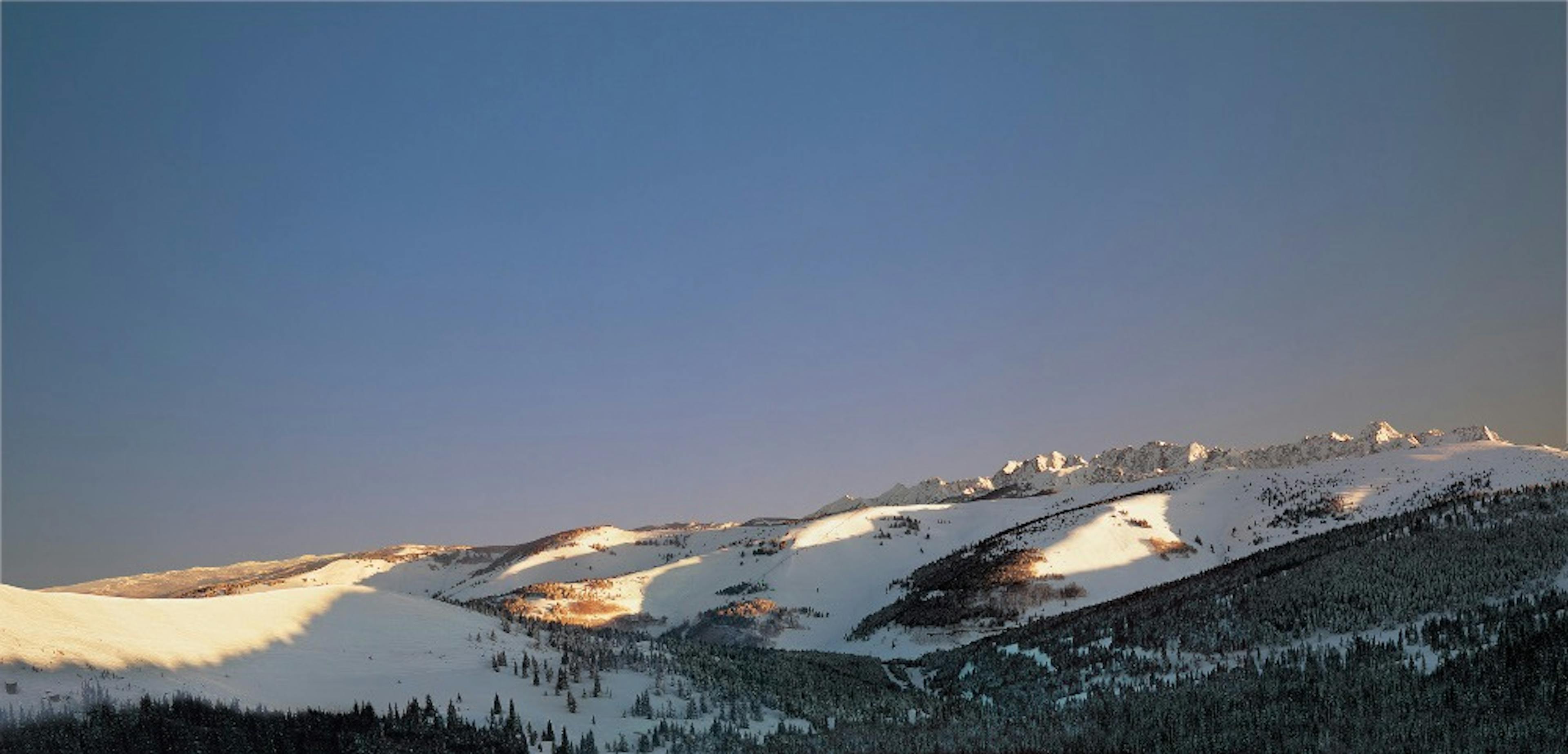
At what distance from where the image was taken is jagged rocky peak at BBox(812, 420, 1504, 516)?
4013 inches

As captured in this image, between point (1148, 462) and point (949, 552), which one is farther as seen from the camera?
point (1148, 462)

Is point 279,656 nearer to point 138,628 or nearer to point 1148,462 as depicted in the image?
point 138,628

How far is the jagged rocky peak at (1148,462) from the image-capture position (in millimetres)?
101938

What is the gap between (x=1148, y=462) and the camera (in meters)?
126

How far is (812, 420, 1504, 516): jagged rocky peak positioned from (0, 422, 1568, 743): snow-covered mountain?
2.27 ft

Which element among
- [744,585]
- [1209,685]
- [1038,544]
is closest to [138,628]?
[1209,685]

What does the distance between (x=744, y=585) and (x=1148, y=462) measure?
288ft

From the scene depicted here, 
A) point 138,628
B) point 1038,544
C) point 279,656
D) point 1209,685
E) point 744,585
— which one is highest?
point 138,628

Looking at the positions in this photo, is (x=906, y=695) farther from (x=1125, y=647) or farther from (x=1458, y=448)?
(x=1458, y=448)

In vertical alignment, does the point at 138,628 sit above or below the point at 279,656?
above

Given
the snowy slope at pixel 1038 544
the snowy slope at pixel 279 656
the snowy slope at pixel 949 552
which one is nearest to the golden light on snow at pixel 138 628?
the snowy slope at pixel 279 656

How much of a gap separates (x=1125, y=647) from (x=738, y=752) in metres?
12.8

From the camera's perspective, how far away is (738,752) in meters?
13.5

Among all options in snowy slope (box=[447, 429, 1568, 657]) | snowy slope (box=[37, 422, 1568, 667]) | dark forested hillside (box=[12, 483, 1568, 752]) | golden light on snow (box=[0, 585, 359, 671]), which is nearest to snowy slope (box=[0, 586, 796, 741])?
golden light on snow (box=[0, 585, 359, 671])
